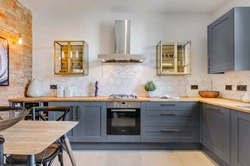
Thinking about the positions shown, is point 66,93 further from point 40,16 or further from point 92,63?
point 40,16

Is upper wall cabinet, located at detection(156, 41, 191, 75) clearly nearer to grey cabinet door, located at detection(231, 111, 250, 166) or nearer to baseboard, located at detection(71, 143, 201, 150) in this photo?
baseboard, located at detection(71, 143, 201, 150)

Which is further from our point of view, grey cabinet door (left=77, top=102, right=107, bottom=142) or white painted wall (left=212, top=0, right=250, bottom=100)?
grey cabinet door (left=77, top=102, right=107, bottom=142)

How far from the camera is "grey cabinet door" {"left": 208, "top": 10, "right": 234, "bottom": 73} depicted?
8.59 ft

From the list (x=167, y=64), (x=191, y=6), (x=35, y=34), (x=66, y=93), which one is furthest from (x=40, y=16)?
(x=191, y=6)

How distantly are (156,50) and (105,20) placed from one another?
1207 millimetres

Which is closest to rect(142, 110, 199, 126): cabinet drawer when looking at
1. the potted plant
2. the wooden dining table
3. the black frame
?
the potted plant

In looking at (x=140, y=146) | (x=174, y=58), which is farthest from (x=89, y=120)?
(x=174, y=58)

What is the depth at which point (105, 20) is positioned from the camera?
387 cm

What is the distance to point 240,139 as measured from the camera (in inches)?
83.8

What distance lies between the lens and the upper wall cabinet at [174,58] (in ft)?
11.9

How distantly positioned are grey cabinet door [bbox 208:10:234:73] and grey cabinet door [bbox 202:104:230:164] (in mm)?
631

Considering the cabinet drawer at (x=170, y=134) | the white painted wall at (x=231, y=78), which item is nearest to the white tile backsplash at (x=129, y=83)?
the white painted wall at (x=231, y=78)

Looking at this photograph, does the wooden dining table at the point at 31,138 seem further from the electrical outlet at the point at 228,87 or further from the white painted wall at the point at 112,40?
the electrical outlet at the point at 228,87

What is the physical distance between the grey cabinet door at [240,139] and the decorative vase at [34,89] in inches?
126
